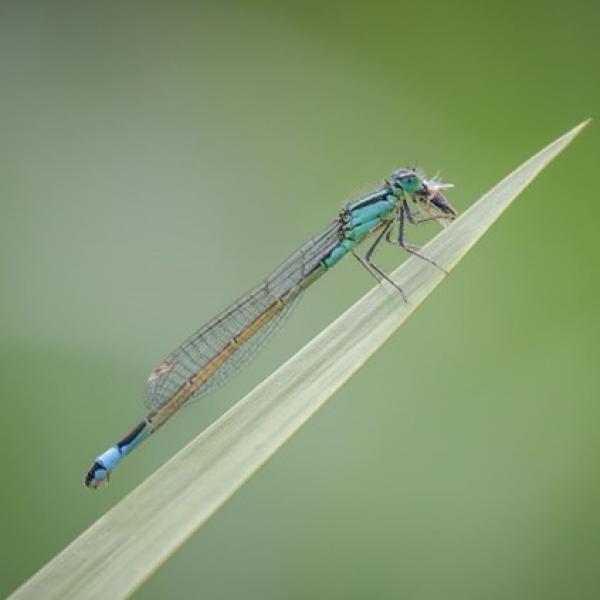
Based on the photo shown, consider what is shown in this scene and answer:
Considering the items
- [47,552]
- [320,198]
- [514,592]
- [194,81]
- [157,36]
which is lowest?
[514,592]

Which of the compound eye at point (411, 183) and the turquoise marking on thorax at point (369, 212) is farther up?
the turquoise marking on thorax at point (369, 212)

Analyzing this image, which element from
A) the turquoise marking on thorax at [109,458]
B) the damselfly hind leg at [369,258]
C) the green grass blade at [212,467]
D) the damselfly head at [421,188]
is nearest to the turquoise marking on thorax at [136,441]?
the turquoise marking on thorax at [109,458]

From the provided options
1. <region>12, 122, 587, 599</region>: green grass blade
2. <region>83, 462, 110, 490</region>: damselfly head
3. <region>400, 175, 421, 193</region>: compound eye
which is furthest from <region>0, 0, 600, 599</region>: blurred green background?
<region>12, 122, 587, 599</region>: green grass blade

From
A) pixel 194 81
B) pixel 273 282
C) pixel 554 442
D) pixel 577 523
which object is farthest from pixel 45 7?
pixel 577 523

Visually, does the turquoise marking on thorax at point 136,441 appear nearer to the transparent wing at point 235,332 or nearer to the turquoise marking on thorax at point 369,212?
the transparent wing at point 235,332

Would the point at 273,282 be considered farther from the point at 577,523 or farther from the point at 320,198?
the point at 577,523

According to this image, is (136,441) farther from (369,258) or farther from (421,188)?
(421,188)
